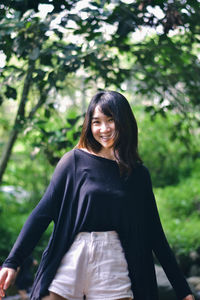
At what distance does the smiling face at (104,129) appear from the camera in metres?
2.24

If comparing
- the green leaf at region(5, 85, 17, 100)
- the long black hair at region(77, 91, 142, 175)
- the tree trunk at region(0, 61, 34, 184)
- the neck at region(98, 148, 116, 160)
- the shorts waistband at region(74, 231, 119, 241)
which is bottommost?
the tree trunk at region(0, 61, 34, 184)

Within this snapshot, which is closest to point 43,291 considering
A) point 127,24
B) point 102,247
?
point 102,247

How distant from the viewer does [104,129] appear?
223 cm

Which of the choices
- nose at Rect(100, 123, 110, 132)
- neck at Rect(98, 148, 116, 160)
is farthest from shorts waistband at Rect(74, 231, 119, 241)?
nose at Rect(100, 123, 110, 132)

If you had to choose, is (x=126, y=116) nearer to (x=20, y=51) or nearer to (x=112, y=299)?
(x=112, y=299)

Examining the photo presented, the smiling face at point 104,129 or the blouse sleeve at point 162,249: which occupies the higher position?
the smiling face at point 104,129

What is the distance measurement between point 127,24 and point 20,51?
2.76 feet

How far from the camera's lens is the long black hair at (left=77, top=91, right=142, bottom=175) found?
2.22 metres

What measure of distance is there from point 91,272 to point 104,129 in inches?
27.3

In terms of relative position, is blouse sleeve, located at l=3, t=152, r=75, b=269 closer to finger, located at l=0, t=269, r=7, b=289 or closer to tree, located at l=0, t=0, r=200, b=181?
finger, located at l=0, t=269, r=7, b=289

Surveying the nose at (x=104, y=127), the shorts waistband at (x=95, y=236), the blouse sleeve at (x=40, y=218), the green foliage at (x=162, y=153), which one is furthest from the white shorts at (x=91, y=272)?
the green foliage at (x=162, y=153)

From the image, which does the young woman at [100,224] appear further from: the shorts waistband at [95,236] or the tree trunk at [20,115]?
the tree trunk at [20,115]

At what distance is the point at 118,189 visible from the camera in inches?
84.3

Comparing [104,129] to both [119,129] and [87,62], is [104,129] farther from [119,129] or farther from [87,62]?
[87,62]
